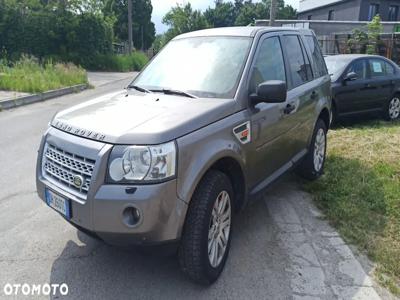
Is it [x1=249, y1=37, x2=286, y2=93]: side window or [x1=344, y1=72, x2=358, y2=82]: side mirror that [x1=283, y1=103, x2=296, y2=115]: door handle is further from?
[x1=344, y1=72, x2=358, y2=82]: side mirror

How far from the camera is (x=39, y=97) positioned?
12180 mm

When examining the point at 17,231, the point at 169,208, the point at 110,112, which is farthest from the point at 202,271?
the point at 17,231

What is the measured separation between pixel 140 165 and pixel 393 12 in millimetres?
46606

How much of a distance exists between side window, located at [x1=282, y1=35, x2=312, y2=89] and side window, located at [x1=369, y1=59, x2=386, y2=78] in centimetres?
479

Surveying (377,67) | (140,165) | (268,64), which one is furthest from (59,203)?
(377,67)

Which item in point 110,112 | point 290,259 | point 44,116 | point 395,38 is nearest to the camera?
point 110,112

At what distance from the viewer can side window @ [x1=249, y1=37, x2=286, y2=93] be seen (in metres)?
3.57

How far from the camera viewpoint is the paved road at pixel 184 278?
9.69 feet

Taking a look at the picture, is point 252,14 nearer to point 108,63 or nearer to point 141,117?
point 108,63

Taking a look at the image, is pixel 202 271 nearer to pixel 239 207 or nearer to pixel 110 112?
pixel 239 207

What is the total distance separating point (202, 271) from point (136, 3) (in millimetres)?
62603

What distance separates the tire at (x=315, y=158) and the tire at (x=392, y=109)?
463 centimetres

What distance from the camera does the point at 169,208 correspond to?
8.33ft

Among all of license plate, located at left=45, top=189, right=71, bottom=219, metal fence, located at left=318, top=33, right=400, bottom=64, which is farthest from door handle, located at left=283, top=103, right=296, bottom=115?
metal fence, located at left=318, top=33, right=400, bottom=64
